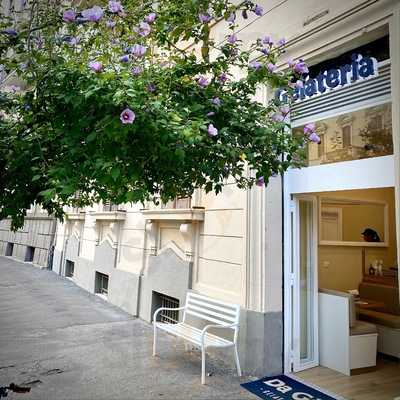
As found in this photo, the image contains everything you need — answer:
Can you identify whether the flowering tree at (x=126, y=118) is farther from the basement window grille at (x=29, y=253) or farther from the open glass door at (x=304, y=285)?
the basement window grille at (x=29, y=253)

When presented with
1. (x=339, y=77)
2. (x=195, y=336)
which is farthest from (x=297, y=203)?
(x=195, y=336)

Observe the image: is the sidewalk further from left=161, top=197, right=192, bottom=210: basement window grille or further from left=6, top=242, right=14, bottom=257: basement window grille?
left=6, top=242, right=14, bottom=257: basement window grille

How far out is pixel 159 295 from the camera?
6.97m

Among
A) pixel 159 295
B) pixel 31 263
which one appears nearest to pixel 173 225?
pixel 159 295

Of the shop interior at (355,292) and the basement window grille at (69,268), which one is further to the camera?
the basement window grille at (69,268)

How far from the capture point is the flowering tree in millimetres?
2449

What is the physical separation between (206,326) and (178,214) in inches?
93.3

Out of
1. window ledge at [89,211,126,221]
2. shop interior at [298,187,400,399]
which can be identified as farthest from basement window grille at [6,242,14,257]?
shop interior at [298,187,400,399]

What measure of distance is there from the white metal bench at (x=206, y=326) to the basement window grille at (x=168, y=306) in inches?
38.4

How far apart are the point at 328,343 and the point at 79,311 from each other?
201 inches

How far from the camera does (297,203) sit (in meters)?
4.93

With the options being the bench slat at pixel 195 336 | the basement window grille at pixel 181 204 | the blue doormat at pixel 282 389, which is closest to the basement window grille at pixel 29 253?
the basement window grille at pixel 181 204

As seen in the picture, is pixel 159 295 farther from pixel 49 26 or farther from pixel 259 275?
pixel 49 26

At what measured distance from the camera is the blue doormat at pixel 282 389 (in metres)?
3.93
